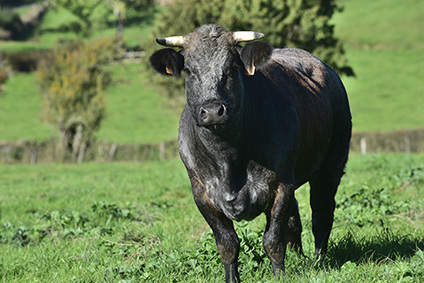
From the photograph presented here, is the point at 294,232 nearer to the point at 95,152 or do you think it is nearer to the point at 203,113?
the point at 203,113

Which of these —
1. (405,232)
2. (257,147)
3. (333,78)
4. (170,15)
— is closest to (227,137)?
(257,147)

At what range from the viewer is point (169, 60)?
199 inches

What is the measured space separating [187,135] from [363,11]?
66963 millimetres

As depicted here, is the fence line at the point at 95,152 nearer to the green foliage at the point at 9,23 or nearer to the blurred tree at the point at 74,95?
the blurred tree at the point at 74,95

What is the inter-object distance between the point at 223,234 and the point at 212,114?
128 cm

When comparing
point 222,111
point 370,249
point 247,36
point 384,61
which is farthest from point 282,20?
point 384,61

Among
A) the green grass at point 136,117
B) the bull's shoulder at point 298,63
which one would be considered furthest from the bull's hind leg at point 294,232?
the green grass at point 136,117

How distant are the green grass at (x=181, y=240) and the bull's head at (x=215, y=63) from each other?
1.59m

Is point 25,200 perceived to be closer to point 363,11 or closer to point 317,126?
point 317,126

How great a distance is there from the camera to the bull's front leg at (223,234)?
499 cm

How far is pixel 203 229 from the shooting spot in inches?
291

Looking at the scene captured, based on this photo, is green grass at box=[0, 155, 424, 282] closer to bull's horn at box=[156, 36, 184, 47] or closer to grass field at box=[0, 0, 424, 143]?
bull's horn at box=[156, 36, 184, 47]

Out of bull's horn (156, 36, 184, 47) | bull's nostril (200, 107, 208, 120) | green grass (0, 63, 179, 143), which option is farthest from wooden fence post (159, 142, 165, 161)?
bull's nostril (200, 107, 208, 120)

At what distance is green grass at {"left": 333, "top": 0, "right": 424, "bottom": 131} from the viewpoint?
40.4 m
